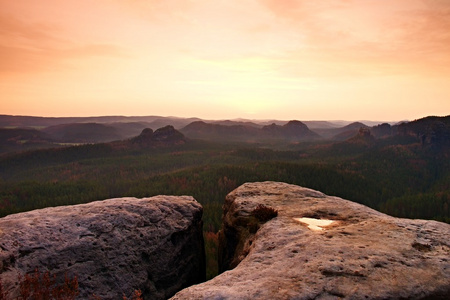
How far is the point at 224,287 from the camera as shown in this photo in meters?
8.32

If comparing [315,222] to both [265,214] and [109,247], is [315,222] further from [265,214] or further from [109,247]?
[109,247]

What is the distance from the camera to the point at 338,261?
29.9 ft

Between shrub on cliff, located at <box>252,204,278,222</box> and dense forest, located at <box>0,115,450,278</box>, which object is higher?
shrub on cliff, located at <box>252,204,278,222</box>

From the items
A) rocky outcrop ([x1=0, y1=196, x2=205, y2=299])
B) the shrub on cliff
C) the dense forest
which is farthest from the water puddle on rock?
the dense forest

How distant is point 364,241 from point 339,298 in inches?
158

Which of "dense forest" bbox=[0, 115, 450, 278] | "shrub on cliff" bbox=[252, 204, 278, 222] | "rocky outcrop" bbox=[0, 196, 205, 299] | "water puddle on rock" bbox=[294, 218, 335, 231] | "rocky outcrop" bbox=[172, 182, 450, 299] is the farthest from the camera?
"dense forest" bbox=[0, 115, 450, 278]

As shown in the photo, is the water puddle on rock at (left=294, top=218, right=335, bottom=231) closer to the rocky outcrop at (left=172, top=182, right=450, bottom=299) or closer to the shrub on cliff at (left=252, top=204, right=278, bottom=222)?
the rocky outcrop at (left=172, top=182, right=450, bottom=299)

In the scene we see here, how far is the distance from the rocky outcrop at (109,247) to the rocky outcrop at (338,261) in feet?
13.3

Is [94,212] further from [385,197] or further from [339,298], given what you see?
[385,197]

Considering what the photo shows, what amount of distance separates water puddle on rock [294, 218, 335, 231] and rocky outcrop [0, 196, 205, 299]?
7416mm

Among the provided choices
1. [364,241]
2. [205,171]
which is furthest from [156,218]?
[205,171]

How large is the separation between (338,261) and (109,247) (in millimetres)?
10806

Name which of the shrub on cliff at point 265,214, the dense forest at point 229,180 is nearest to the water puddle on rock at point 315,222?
the shrub on cliff at point 265,214

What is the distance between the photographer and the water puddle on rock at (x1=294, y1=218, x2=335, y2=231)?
43.4 feet
